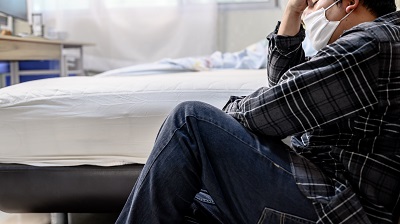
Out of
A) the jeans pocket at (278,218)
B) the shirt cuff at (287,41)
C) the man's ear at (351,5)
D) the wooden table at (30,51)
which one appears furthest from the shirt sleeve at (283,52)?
Result: the wooden table at (30,51)

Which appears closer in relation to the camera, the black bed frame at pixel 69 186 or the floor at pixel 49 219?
the black bed frame at pixel 69 186

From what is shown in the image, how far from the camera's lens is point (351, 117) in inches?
34.9

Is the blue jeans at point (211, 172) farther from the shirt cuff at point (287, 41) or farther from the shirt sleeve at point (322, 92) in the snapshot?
the shirt cuff at point (287, 41)

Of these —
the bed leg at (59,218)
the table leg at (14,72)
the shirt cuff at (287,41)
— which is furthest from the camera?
the table leg at (14,72)

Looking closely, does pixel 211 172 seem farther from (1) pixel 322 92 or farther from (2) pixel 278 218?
(1) pixel 322 92

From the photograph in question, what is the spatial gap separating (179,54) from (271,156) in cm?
269

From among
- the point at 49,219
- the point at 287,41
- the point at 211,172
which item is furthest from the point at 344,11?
the point at 49,219

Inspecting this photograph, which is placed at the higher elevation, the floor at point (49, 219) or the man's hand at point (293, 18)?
the man's hand at point (293, 18)

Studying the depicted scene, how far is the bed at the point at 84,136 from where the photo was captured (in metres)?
1.31

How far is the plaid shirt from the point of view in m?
0.85

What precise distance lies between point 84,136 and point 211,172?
1.73 ft

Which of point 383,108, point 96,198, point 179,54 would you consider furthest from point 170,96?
point 179,54

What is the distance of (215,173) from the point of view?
92cm

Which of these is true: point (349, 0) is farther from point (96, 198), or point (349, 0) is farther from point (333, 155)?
point (96, 198)
